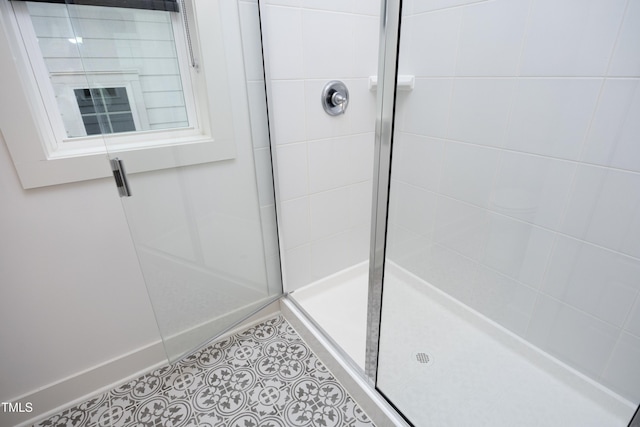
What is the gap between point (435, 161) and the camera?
1.43m

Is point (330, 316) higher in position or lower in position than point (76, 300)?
lower

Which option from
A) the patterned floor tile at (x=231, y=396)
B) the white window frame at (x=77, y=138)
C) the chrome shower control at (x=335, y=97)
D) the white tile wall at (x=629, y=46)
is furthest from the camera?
the chrome shower control at (x=335, y=97)

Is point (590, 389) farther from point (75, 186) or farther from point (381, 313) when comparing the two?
point (75, 186)

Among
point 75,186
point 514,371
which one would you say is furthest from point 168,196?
point 514,371

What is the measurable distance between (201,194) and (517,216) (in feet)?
4.15

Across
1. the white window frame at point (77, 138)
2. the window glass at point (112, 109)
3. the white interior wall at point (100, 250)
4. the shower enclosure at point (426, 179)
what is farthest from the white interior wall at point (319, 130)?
the window glass at point (112, 109)

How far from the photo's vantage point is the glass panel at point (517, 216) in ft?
3.14

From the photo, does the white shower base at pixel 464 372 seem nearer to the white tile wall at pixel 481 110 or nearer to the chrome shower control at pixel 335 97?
the white tile wall at pixel 481 110

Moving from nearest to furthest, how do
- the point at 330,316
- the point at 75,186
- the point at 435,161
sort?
the point at 75,186 → the point at 435,161 → the point at 330,316

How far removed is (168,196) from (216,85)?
1.51 ft

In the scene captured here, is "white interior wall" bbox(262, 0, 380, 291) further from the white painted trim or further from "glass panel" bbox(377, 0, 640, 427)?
the white painted trim

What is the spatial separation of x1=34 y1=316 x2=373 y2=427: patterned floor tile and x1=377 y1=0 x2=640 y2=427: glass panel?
27 centimetres

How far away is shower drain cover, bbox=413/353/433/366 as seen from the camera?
1227 mm

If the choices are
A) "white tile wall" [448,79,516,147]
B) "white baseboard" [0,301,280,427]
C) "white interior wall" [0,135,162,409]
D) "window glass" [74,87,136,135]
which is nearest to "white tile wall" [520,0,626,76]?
"white tile wall" [448,79,516,147]
